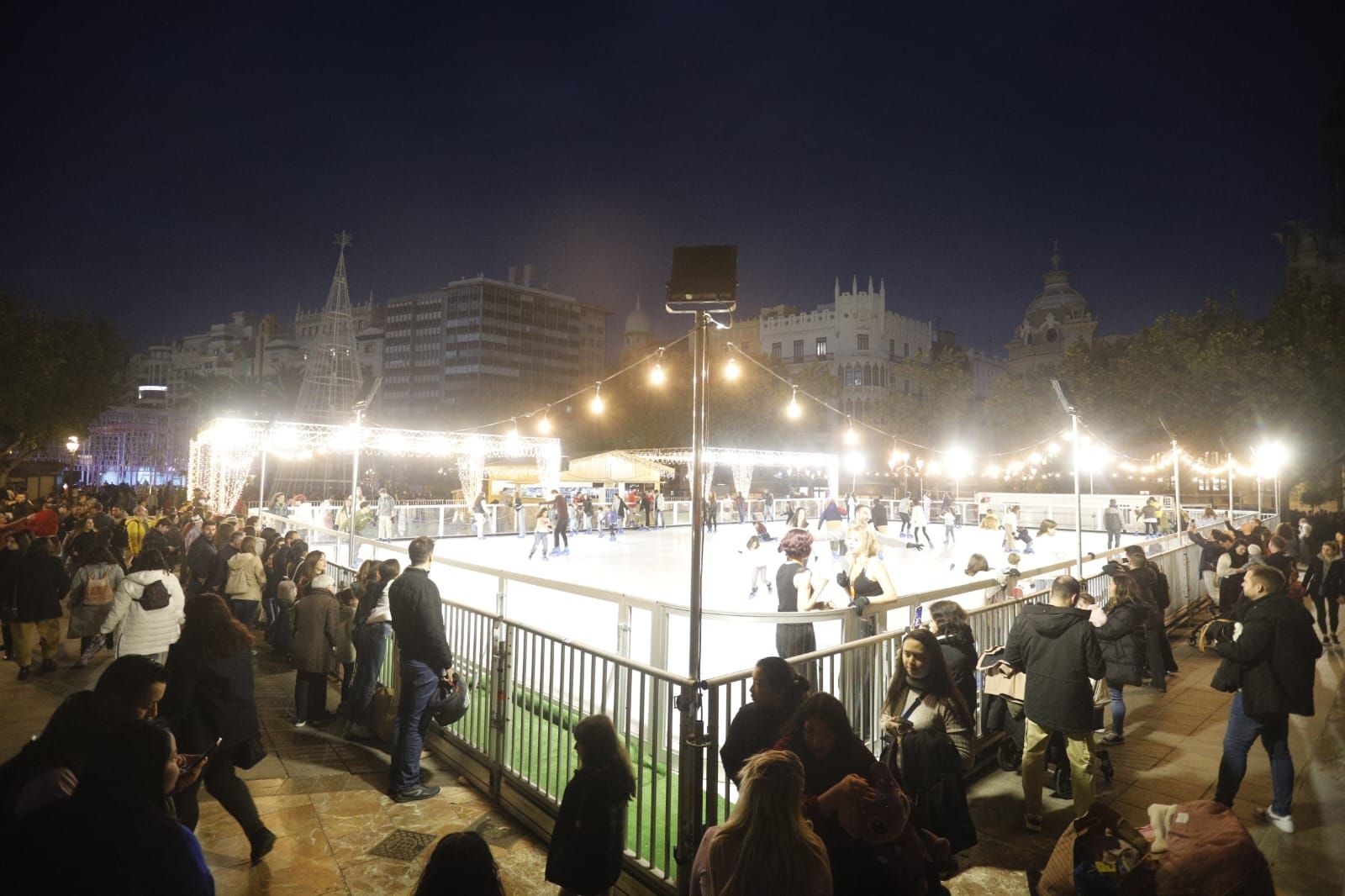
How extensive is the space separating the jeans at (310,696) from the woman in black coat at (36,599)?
351 cm

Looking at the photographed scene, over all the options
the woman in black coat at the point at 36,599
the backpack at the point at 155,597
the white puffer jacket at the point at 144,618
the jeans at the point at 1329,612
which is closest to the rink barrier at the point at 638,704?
the white puffer jacket at the point at 144,618

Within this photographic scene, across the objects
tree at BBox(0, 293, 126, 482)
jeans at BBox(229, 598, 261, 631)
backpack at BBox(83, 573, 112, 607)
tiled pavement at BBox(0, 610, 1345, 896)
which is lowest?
tiled pavement at BBox(0, 610, 1345, 896)

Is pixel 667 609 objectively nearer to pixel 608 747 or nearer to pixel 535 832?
pixel 535 832

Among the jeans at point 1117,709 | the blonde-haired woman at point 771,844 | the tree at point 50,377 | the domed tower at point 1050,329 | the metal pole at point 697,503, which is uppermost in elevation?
the domed tower at point 1050,329

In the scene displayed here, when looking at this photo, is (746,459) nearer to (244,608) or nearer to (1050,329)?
(244,608)

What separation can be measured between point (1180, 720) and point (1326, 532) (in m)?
13.5

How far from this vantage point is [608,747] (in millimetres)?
2695

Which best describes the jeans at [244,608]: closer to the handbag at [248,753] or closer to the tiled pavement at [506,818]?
the tiled pavement at [506,818]

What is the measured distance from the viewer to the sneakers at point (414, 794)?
4.49 meters

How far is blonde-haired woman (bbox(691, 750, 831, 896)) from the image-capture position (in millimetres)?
1895

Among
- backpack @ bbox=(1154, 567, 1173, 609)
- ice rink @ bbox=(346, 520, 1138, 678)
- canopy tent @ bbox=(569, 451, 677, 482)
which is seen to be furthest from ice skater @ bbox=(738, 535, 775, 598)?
canopy tent @ bbox=(569, 451, 677, 482)

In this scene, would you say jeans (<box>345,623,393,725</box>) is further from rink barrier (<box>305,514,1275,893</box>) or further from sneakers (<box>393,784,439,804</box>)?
sneakers (<box>393,784,439,804</box>)

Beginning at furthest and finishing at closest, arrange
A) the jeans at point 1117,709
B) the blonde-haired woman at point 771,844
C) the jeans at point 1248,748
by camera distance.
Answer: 1. the jeans at point 1117,709
2. the jeans at point 1248,748
3. the blonde-haired woman at point 771,844

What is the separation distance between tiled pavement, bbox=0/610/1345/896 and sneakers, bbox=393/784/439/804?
0.07 metres
